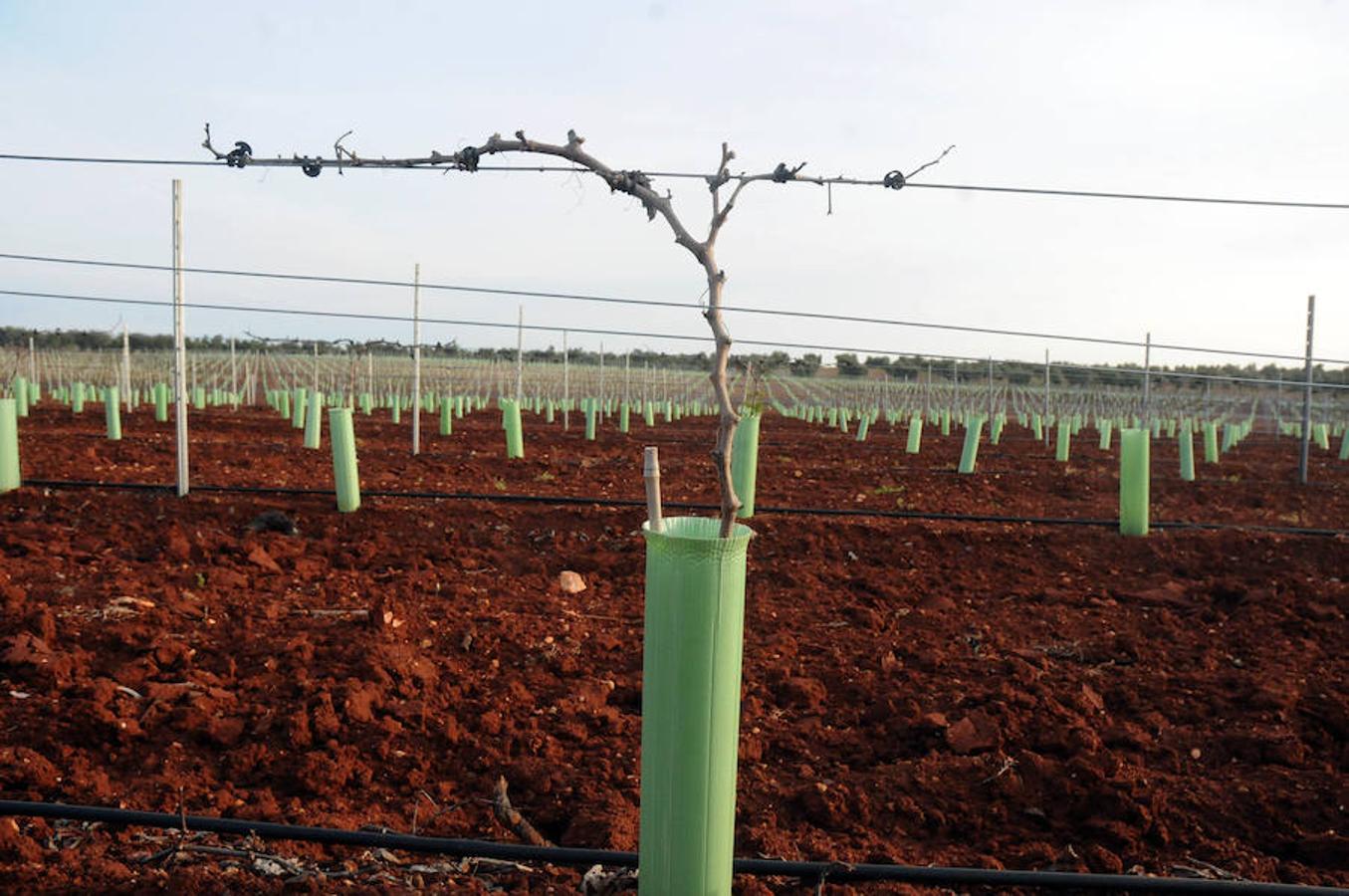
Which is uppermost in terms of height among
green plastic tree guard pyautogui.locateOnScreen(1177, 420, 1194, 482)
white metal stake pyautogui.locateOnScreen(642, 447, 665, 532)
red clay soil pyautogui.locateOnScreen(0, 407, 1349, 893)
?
white metal stake pyautogui.locateOnScreen(642, 447, 665, 532)

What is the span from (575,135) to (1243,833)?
2.72 meters

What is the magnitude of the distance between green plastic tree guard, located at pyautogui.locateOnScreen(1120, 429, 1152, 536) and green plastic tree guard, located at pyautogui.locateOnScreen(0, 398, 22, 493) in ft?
26.4

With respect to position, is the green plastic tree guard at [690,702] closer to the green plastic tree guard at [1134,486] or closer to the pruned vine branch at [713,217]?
the pruned vine branch at [713,217]

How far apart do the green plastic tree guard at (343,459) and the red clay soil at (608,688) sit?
0.48 feet

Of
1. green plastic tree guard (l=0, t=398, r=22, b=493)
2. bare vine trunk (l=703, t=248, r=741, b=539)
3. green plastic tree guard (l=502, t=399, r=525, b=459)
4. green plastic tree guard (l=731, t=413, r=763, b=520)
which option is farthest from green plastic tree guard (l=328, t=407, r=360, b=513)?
bare vine trunk (l=703, t=248, r=741, b=539)

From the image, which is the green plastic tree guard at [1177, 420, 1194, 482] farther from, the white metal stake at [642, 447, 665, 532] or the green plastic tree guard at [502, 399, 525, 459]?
the white metal stake at [642, 447, 665, 532]

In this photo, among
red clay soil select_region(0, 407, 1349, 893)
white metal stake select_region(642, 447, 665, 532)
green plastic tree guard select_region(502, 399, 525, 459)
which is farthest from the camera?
green plastic tree guard select_region(502, 399, 525, 459)

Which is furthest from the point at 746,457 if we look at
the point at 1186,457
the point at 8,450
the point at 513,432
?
the point at 1186,457

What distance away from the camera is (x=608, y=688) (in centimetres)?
372

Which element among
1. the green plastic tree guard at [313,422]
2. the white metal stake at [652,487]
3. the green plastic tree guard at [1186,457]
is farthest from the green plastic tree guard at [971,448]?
the white metal stake at [652,487]

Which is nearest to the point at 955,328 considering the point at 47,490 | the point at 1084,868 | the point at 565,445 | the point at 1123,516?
the point at 1123,516

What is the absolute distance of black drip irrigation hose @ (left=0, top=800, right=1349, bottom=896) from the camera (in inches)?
87.0

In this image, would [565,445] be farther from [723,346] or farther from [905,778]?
[723,346]

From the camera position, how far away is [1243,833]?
9.12ft
